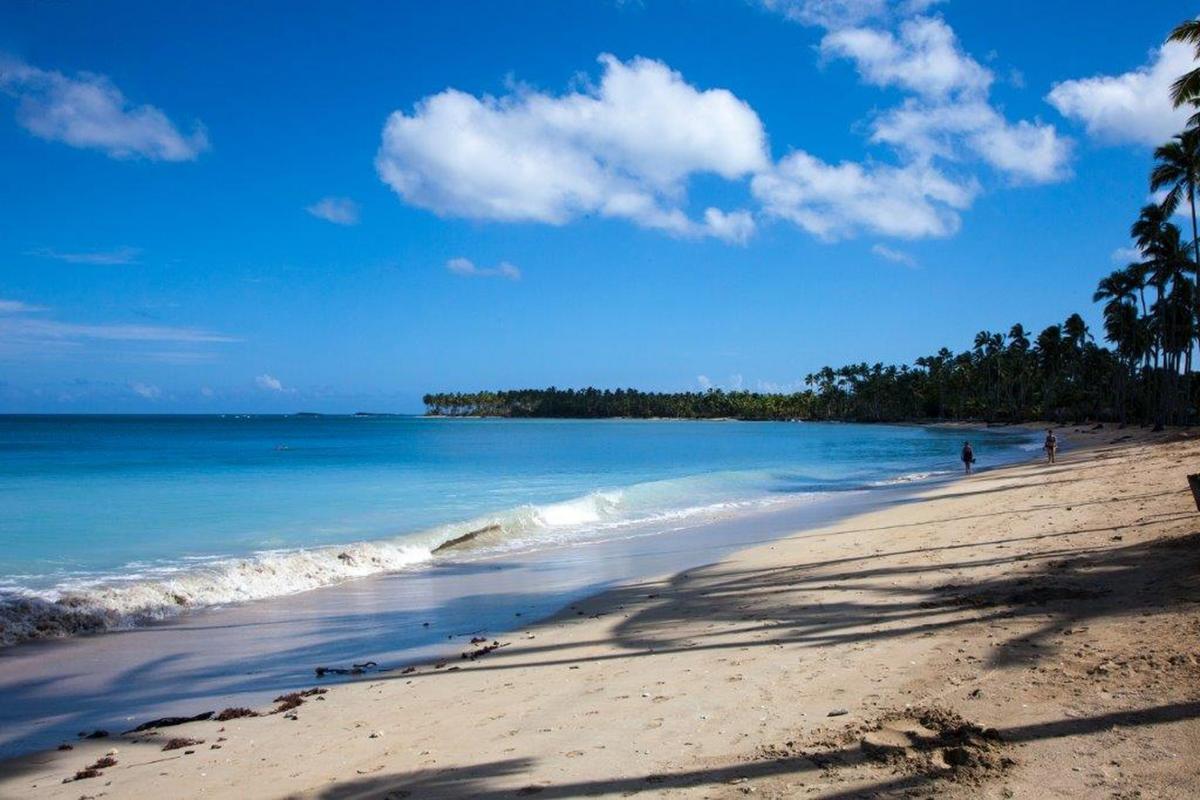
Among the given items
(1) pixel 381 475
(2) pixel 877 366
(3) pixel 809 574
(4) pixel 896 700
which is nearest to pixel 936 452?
(1) pixel 381 475

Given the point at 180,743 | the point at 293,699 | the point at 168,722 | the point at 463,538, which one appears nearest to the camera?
the point at 180,743

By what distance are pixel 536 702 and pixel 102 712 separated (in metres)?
4.22

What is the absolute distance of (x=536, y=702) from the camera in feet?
20.4

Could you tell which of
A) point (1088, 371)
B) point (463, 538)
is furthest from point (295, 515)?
point (1088, 371)

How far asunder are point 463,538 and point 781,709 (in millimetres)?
13858

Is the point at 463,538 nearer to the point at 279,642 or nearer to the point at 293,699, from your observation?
the point at 279,642

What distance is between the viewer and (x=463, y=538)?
60.3 feet

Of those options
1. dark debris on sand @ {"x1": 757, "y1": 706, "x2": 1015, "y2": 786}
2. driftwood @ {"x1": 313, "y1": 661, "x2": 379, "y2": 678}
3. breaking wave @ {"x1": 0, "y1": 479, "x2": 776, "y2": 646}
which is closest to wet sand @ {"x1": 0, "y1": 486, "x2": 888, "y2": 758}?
driftwood @ {"x1": 313, "y1": 661, "x2": 379, "y2": 678}

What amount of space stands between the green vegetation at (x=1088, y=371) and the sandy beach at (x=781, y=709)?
15.0 m

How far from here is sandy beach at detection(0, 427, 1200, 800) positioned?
14.0ft

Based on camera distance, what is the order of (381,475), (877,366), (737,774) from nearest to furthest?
(737,774) → (381,475) → (877,366)

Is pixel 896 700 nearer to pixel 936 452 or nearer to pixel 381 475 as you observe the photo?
pixel 381 475

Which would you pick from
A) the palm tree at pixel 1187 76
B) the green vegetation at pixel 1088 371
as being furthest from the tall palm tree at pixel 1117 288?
the palm tree at pixel 1187 76

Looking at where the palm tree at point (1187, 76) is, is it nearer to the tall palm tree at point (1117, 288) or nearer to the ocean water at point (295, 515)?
the ocean water at point (295, 515)
